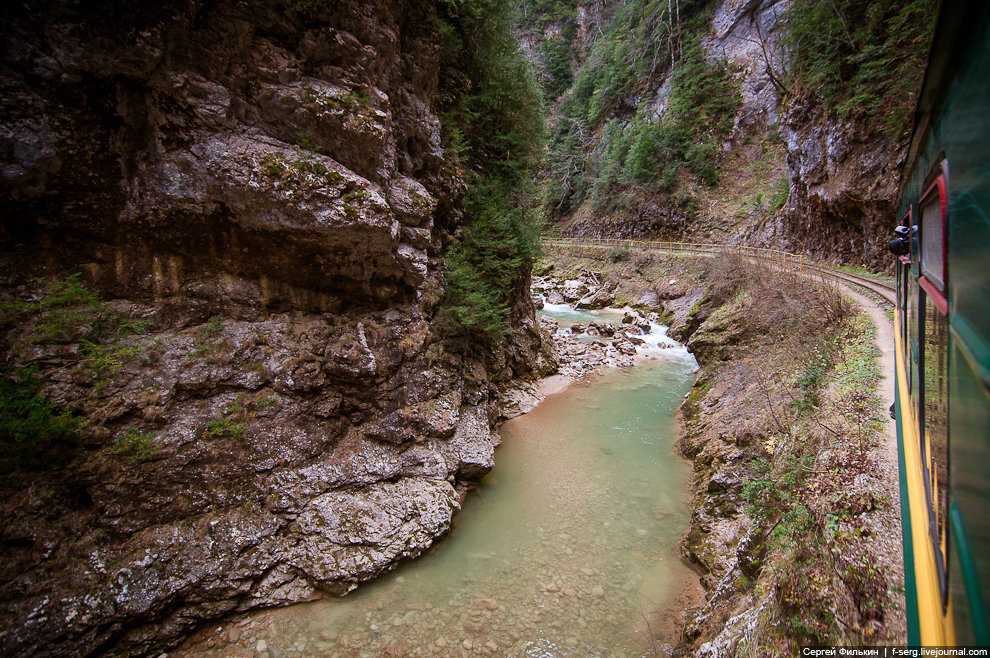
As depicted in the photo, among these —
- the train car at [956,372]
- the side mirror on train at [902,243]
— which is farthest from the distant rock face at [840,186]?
the train car at [956,372]

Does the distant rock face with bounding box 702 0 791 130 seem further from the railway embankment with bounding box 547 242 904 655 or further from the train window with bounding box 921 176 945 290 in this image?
the train window with bounding box 921 176 945 290

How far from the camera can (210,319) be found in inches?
249

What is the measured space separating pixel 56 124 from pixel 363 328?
463 centimetres

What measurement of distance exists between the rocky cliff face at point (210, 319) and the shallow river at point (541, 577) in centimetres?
47

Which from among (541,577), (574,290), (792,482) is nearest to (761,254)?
(574,290)

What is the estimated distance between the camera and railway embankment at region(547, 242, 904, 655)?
9.20 feet

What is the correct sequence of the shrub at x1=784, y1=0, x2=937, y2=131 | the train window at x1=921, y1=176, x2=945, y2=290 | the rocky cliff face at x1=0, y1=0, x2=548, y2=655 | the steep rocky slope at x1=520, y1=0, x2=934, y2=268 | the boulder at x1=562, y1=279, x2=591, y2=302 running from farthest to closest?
the boulder at x1=562, y1=279, x2=591, y2=302 < the steep rocky slope at x1=520, y1=0, x2=934, y2=268 < the shrub at x1=784, y1=0, x2=937, y2=131 < the rocky cliff face at x1=0, y1=0, x2=548, y2=655 < the train window at x1=921, y1=176, x2=945, y2=290

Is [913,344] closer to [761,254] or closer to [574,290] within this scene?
[761,254]

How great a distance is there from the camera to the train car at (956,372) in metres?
1.11

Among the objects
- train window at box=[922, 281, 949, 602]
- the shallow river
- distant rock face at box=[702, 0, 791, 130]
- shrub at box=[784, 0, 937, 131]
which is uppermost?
distant rock face at box=[702, 0, 791, 130]

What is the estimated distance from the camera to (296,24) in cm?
632

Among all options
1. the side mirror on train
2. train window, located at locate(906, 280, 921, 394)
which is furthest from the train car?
the side mirror on train

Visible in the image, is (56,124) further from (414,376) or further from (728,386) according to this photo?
(728,386)

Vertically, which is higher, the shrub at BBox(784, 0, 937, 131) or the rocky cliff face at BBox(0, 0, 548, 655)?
the shrub at BBox(784, 0, 937, 131)
